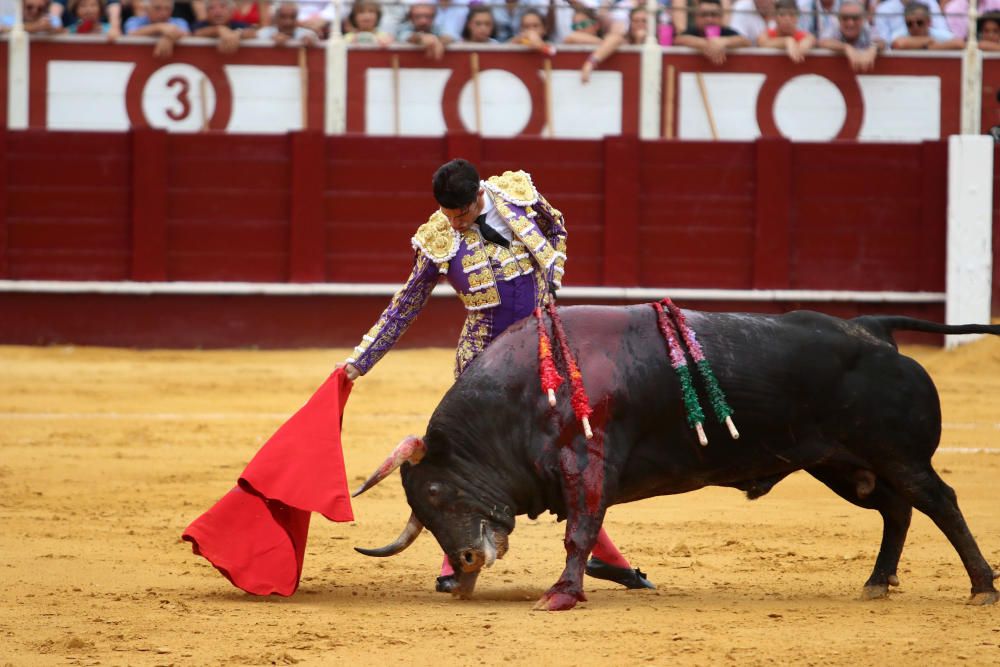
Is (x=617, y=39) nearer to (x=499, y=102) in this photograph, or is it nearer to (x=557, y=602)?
(x=499, y=102)

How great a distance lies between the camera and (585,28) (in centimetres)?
1062

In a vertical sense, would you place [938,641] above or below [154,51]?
below

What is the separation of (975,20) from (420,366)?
454cm

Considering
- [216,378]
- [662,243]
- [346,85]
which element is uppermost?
[346,85]

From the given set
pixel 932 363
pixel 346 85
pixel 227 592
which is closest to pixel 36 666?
pixel 227 592

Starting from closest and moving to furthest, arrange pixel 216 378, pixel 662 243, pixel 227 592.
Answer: pixel 227 592
pixel 216 378
pixel 662 243

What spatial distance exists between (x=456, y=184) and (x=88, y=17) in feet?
24.1

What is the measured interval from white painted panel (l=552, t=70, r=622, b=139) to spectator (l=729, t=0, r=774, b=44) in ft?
2.99

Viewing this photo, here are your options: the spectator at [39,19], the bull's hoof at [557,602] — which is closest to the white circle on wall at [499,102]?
the spectator at [39,19]

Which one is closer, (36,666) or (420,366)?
(36,666)

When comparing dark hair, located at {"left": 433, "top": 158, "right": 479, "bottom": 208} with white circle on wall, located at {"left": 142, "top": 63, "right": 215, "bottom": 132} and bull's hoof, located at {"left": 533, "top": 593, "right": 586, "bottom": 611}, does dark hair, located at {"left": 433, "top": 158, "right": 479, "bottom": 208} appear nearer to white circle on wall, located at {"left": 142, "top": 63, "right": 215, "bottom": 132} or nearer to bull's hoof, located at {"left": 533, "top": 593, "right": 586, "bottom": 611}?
bull's hoof, located at {"left": 533, "top": 593, "right": 586, "bottom": 611}

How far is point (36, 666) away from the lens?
3.15 m

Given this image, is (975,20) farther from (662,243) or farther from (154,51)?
(154,51)

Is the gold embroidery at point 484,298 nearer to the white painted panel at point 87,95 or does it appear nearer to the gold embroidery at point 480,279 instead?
the gold embroidery at point 480,279
